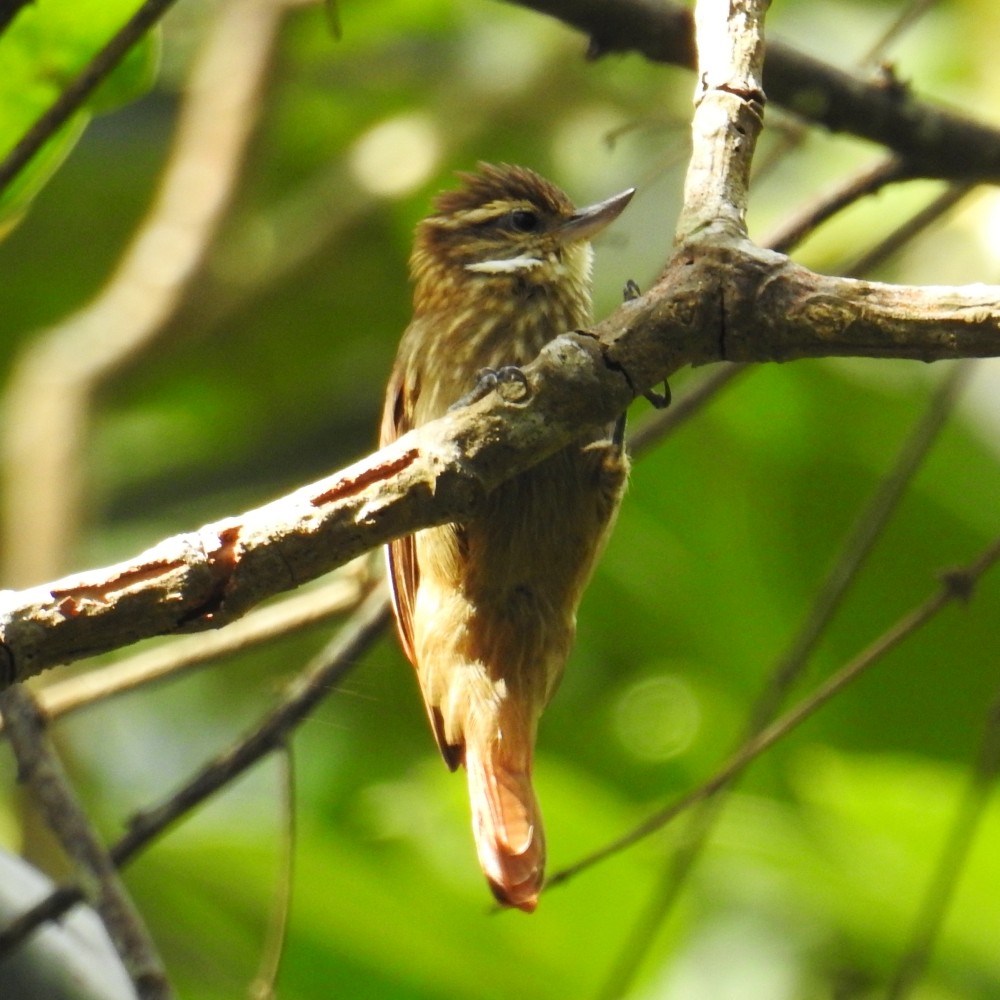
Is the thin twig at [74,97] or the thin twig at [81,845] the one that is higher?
the thin twig at [74,97]

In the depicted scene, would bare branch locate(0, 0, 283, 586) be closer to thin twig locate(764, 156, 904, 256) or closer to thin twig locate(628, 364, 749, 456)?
thin twig locate(628, 364, 749, 456)

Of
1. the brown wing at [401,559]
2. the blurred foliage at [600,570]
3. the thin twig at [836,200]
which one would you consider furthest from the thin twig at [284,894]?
the thin twig at [836,200]

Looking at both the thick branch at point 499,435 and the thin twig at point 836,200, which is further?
the thin twig at point 836,200

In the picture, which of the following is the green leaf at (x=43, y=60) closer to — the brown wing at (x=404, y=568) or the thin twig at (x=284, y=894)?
the brown wing at (x=404, y=568)

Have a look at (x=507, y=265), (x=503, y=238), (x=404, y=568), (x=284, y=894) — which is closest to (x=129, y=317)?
(x=503, y=238)

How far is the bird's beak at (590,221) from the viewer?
3434mm

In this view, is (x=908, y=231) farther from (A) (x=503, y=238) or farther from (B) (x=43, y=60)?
(B) (x=43, y=60)

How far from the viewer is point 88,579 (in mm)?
1812

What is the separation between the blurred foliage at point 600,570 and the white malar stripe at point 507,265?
483 mm

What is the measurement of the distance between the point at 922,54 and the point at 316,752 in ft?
9.89

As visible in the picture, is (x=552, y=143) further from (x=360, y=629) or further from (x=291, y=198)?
(x=360, y=629)

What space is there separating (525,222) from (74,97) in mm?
1126

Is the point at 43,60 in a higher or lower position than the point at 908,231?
higher

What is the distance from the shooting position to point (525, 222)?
11.8ft
